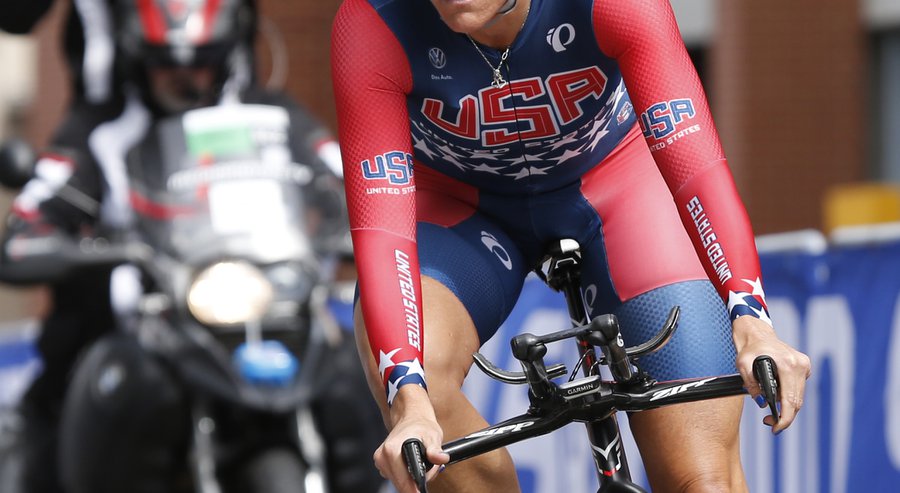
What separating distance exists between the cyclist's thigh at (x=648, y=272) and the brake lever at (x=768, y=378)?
27.7 inches

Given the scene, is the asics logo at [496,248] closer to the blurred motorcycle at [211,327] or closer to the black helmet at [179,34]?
the blurred motorcycle at [211,327]

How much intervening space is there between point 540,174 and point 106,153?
8.93 ft

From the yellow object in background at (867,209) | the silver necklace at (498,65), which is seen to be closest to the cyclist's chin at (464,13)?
the silver necklace at (498,65)

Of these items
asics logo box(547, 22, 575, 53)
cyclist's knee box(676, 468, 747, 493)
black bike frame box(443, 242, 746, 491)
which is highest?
asics logo box(547, 22, 575, 53)

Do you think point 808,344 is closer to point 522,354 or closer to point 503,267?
point 503,267

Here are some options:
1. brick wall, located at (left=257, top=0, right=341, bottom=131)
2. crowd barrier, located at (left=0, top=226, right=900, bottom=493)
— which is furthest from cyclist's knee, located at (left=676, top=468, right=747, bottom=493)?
brick wall, located at (left=257, top=0, right=341, bottom=131)

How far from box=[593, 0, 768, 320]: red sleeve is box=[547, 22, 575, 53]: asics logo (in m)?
0.08

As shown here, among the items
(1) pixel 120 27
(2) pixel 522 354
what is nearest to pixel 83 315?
(1) pixel 120 27

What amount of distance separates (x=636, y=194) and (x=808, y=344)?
219 centimetres

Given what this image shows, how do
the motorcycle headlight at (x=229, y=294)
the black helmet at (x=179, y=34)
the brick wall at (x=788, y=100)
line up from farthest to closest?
the brick wall at (x=788, y=100)
the black helmet at (x=179, y=34)
the motorcycle headlight at (x=229, y=294)

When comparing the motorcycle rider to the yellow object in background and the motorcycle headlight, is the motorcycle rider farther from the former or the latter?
the yellow object in background

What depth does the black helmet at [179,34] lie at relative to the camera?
19.4 feet

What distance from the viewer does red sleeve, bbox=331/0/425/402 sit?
3363mm

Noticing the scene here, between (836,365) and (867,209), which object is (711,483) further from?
(867,209)
